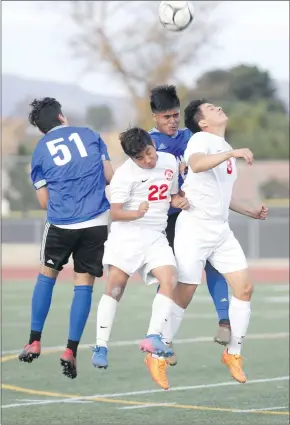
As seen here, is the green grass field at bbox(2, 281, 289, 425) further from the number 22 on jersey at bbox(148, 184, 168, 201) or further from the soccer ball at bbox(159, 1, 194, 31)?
the number 22 on jersey at bbox(148, 184, 168, 201)

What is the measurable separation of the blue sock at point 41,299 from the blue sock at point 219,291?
3.95ft

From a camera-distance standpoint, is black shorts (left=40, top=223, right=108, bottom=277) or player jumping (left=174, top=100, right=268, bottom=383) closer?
player jumping (left=174, top=100, right=268, bottom=383)

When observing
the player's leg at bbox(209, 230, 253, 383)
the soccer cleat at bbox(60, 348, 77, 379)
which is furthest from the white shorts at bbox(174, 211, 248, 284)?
the soccer cleat at bbox(60, 348, 77, 379)

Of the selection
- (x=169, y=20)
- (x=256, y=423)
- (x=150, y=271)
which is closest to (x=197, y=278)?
(x=150, y=271)

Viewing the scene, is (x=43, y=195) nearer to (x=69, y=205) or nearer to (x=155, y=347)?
(x=69, y=205)

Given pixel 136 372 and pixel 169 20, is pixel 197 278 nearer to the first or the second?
pixel 169 20

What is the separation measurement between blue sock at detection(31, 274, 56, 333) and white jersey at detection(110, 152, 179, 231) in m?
0.82

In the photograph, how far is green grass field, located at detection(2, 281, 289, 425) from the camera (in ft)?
45.7

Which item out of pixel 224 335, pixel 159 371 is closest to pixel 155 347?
pixel 159 371

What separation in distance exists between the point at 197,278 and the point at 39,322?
128 cm

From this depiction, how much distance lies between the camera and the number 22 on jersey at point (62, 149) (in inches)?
373

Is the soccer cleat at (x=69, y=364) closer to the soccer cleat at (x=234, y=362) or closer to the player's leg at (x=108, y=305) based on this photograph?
the player's leg at (x=108, y=305)

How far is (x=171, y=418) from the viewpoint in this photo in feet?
44.9

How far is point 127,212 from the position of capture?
29.8 ft
